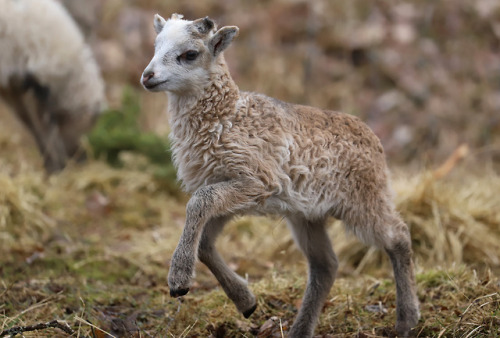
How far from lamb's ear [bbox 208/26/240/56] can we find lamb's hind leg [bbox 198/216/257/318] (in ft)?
3.24

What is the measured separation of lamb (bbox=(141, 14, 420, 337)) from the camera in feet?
11.1

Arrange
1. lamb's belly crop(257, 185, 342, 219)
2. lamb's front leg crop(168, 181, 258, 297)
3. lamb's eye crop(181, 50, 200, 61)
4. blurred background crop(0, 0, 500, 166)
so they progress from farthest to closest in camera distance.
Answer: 1. blurred background crop(0, 0, 500, 166)
2. lamb's belly crop(257, 185, 342, 219)
3. lamb's eye crop(181, 50, 200, 61)
4. lamb's front leg crop(168, 181, 258, 297)

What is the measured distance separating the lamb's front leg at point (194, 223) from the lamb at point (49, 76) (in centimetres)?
417

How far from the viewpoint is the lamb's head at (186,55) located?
340 centimetres

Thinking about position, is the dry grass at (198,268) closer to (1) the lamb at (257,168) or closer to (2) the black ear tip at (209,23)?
(1) the lamb at (257,168)

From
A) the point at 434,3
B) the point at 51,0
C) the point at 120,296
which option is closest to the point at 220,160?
the point at 120,296

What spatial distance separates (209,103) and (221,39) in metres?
0.37

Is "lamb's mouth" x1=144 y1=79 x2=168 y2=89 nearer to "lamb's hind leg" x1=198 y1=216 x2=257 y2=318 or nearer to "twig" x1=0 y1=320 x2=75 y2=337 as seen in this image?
"lamb's hind leg" x1=198 y1=216 x2=257 y2=318

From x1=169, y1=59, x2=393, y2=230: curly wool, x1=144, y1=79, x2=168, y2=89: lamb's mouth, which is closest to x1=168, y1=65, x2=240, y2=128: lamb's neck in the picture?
x1=169, y1=59, x2=393, y2=230: curly wool

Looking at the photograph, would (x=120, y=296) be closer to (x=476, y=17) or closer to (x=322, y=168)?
(x=322, y=168)

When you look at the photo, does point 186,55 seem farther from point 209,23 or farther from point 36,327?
point 36,327

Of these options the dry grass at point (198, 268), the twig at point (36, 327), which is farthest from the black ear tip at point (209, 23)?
the twig at point (36, 327)

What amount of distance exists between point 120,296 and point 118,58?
724 cm

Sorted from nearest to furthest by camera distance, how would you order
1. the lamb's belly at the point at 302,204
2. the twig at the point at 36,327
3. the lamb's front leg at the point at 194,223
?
the twig at the point at 36,327
the lamb's front leg at the point at 194,223
the lamb's belly at the point at 302,204
